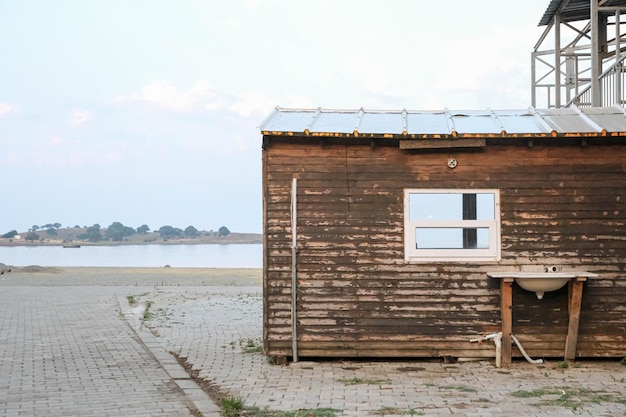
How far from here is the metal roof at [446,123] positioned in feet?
36.0

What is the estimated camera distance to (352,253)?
36.9 feet

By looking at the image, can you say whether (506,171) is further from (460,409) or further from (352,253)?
(460,409)

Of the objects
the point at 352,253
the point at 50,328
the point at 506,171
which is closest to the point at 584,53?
the point at 506,171

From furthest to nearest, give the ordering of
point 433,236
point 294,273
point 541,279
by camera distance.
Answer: point 433,236, point 294,273, point 541,279

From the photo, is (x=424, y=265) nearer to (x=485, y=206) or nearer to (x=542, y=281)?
A: (x=485, y=206)

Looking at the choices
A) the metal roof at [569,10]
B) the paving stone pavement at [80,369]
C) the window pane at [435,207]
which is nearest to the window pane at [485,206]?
the window pane at [435,207]

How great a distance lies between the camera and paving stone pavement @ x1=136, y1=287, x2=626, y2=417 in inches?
325

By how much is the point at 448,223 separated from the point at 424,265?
0.65 metres

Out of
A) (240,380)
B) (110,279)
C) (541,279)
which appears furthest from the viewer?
(110,279)

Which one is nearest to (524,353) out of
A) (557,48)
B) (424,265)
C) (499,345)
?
(499,345)

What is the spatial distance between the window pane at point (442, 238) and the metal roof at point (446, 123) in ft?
4.18

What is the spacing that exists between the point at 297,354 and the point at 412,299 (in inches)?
67.7

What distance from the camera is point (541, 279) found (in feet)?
35.0

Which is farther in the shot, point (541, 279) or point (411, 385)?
point (541, 279)
